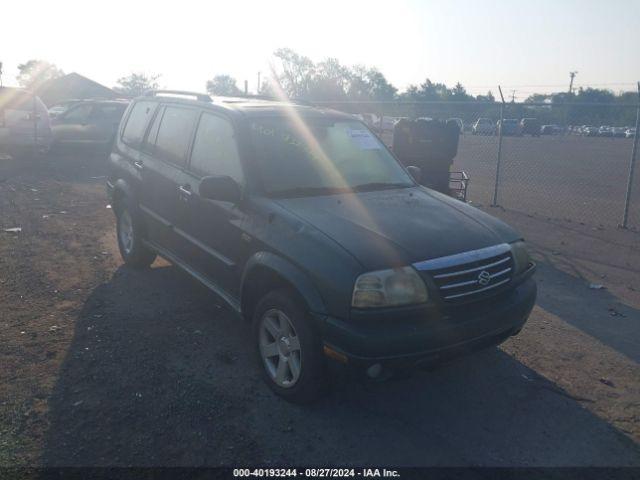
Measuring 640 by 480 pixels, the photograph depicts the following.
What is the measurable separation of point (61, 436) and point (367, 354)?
1.92 meters

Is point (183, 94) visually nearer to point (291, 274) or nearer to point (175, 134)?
point (175, 134)

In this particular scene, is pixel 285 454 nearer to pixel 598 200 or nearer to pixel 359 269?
pixel 359 269

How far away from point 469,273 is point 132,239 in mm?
4109

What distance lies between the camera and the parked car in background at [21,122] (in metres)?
15.3

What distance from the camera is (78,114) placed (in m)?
17.6

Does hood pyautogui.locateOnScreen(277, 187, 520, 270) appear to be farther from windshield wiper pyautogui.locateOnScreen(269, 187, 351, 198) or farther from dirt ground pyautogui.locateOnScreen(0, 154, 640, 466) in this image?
dirt ground pyautogui.locateOnScreen(0, 154, 640, 466)

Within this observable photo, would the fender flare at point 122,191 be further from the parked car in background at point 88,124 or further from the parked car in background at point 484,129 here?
the parked car in background at point 88,124

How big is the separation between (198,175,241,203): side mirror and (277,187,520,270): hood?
0.35 metres

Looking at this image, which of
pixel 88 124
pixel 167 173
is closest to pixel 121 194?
pixel 167 173

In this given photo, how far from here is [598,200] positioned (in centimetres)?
1341

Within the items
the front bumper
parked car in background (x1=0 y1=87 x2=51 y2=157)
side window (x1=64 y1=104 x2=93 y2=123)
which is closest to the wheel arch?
the front bumper

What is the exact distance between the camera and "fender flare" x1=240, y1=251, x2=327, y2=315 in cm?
352

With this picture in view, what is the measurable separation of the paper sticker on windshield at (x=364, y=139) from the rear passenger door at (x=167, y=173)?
145 centimetres

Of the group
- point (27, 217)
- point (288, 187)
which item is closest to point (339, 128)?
point (288, 187)
